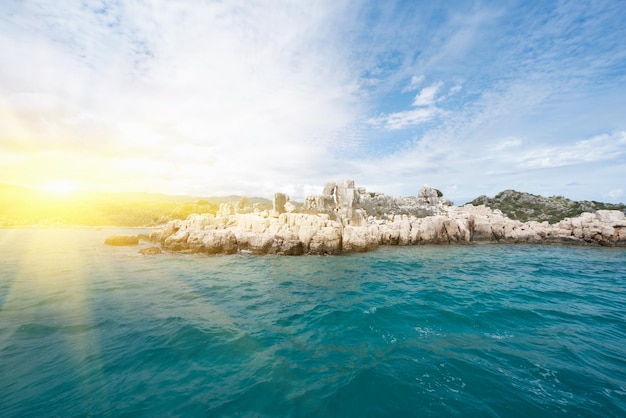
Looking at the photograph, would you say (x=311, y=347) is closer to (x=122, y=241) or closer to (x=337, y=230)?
(x=337, y=230)

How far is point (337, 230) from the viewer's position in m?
32.6

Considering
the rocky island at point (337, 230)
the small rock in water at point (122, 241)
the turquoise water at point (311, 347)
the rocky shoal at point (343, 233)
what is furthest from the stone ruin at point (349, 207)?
the small rock in water at point (122, 241)

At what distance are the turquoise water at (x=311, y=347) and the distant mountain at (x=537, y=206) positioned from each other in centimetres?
6076

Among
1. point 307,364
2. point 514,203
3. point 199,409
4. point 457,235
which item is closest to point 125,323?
point 199,409

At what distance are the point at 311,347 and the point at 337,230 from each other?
2358cm

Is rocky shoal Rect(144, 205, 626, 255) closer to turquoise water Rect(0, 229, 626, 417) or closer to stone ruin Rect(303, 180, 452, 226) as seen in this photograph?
stone ruin Rect(303, 180, 452, 226)

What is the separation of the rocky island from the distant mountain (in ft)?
66.9

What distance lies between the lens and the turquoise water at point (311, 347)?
6555 millimetres

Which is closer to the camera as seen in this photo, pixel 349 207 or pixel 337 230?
pixel 337 230

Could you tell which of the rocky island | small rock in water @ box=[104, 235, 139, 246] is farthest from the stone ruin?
small rock in water @ box=[104, 235, 139, 246]

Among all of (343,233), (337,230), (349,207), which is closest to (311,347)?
(337,230)

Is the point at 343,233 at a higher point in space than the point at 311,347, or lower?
higher

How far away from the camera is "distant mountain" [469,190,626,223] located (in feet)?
219

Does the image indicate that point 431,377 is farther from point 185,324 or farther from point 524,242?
point 524,242
